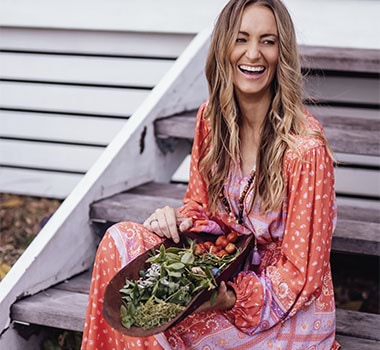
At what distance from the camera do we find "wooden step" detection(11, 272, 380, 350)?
2.42 meters

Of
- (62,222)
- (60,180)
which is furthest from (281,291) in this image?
(60,180)

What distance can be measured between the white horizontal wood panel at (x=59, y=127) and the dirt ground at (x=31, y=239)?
1.03 ft

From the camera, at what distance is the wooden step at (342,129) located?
2906 millimetres

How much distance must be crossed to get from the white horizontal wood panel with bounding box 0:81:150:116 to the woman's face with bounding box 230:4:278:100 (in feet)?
5.80

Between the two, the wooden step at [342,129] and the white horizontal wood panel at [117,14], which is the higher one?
the white horizontal wood panel at [117,14]

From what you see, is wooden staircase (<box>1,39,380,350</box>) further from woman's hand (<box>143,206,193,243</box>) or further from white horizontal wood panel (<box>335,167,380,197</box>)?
woman's hand (<box>143,206,193,243</box>)

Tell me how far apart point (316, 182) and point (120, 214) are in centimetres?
98

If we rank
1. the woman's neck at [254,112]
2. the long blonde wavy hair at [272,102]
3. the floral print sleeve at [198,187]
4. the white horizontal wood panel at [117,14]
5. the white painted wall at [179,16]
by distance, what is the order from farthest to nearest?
1. the white horizontal wood panel at [117,14]
2. the white painted wall at [179,16]
3. the floral print sleeve at [198,187]
4. the woman's neck at [254,112]
5. the long blonde wavy hair at [272,102]

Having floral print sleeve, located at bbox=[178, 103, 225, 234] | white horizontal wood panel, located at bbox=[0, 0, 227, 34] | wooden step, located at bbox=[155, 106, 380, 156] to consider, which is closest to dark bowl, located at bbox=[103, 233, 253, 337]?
floral print sleeve, located at bbox=[178, 103, 225, 234]

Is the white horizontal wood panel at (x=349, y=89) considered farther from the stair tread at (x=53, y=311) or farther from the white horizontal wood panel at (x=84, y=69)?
the stair tread at (x=53, y=311)

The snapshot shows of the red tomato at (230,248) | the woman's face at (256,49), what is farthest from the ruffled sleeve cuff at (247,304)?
the woman's face at (256,49)

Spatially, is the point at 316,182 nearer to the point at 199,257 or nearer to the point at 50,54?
the point at 199,257

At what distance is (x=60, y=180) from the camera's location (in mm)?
4113

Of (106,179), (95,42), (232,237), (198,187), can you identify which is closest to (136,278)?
(232,237)
